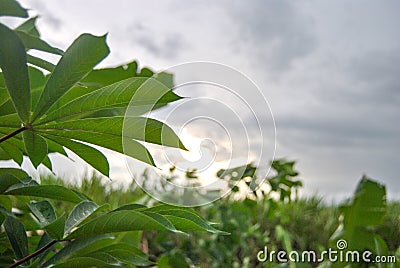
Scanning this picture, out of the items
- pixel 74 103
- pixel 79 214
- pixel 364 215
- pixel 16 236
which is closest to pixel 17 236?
pixel 16 236

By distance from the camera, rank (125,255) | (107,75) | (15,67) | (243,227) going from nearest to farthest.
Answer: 1. (15,67)
2. (125,255)
3. (107,75)
4. (243,227)

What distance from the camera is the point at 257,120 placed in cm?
69

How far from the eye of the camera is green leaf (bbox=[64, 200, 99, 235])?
1.86 feet

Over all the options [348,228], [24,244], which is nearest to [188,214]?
[24,244]

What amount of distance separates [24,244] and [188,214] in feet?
0.78

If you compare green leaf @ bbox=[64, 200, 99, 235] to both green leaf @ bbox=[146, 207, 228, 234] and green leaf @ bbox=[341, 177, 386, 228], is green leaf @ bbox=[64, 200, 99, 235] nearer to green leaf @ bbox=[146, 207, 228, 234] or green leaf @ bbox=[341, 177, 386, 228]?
green leaf @ bbox=[146, 207, 228, 234]

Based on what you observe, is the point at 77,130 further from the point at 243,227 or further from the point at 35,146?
the point at 243,227

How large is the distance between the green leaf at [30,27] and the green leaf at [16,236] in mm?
261

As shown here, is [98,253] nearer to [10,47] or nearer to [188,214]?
[188,214]

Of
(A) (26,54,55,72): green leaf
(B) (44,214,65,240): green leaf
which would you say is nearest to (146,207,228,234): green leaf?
(B) (44,214,65,240): green leaf

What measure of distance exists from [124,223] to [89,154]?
0.37ft

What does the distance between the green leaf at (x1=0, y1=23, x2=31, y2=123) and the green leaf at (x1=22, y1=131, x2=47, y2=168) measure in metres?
0.05

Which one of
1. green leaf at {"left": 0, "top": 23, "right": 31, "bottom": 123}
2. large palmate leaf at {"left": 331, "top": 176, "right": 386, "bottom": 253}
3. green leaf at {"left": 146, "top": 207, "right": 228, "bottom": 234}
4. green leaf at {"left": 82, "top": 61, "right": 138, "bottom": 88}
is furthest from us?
large palmate leaf at {"left": 331, "top": 176, "right": 386, "bottom": 253}

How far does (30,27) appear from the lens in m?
0.71
